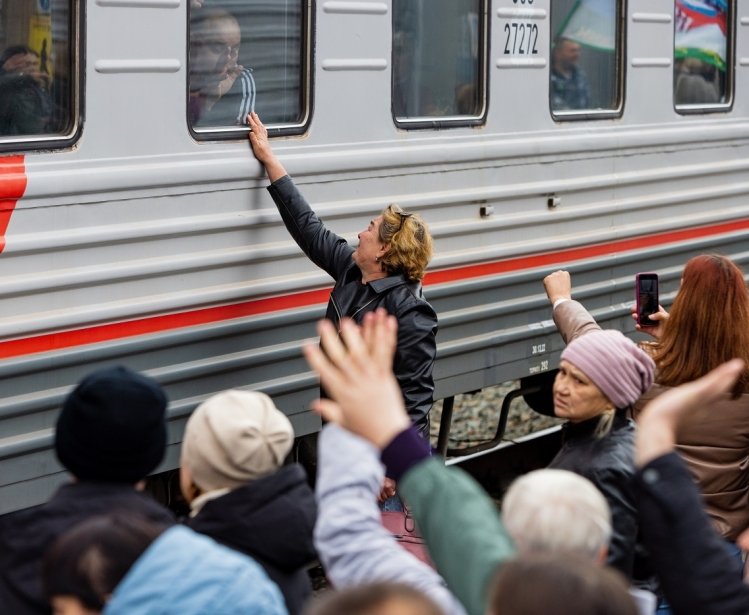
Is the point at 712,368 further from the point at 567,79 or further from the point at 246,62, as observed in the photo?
the point at 567,79

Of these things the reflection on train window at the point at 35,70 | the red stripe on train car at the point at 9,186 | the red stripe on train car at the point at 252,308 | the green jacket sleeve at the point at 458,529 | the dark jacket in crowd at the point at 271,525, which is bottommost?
the dark jacket in crowd at the point at 271,525

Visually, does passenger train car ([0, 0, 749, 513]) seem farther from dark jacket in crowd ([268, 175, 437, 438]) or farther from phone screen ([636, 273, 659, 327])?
phone screen ([636, 273, 659, 327])

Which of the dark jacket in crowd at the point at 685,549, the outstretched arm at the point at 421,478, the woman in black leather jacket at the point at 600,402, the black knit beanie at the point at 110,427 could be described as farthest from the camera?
the woman in black leather jacket at the point at 600,402

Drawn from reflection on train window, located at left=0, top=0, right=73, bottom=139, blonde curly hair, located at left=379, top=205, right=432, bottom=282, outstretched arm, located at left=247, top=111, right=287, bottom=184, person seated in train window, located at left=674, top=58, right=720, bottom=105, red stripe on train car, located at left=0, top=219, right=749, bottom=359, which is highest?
person seated in train window, located at left=674, top=58, right=720, bottom=105

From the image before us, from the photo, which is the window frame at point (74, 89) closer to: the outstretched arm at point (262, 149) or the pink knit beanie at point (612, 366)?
the outstretched arm at point (262, 149)

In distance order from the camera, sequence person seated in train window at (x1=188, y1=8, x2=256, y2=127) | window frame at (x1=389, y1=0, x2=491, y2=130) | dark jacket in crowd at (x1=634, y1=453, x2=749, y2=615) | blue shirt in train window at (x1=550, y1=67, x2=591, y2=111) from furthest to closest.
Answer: blue shirt in train window at (x1=550, y1=67, x2=591, y2=111)
window frame at (x1=389, y1=0, x2=491, y2=130)
person seated in train window at (x1=188, y1=8, x2=256, y2=127)
dark jacket in crowd at (x1=634, y1=453, x2=749, y2=615)

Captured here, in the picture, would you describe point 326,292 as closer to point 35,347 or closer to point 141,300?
point 141,300

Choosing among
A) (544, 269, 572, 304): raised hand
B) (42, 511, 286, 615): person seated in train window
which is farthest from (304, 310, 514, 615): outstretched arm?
(544, 269, 572, 304): raised hand

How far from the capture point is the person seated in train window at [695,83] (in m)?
7.13

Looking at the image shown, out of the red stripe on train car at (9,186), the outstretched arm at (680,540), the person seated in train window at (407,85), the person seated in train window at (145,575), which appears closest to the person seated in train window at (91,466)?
the person seated in train window at (145,575)

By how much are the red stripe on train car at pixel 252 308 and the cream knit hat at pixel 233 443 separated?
1.52 meters

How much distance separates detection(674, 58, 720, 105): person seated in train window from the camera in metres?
7.13

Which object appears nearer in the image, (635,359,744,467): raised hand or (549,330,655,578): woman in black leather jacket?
(635,359,744,467): raised hand

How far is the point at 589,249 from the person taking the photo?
654 centimetres
